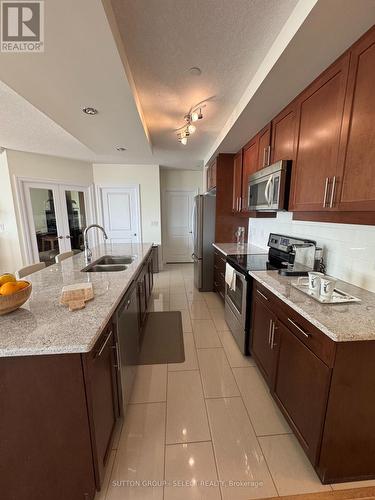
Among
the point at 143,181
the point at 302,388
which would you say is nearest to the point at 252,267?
the point at 302,388

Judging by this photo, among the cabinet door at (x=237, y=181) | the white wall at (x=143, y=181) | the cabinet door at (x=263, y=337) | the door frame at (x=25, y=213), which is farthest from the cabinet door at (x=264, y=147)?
the door frame at (x=25, y=213)

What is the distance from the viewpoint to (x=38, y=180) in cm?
405

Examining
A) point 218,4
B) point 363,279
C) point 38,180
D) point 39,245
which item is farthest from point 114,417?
point 38,180

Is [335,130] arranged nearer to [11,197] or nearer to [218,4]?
[218,4]

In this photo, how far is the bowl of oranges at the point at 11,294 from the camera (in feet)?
3.41

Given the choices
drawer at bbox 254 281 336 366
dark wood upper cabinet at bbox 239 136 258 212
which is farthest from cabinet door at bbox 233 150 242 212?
drawer at bbox 254 281 336 366

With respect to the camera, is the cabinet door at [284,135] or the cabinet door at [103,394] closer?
the cabinet door at [103,394]

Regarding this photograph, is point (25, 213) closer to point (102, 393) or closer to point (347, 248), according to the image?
point (102, 393)

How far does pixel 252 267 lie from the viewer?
2.07 metres

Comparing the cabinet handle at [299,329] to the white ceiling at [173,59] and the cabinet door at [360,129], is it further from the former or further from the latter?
the white ceiling at [173,59]

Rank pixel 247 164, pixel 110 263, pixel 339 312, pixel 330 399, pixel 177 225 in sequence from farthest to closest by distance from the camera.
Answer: pixel 177 225, pixel 247 164, pixel 110 263, pixel 339 312, pixel 330 399

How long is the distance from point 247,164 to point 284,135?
100 centimetres

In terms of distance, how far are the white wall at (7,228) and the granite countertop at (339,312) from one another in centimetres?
450

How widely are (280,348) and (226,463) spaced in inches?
29.2
